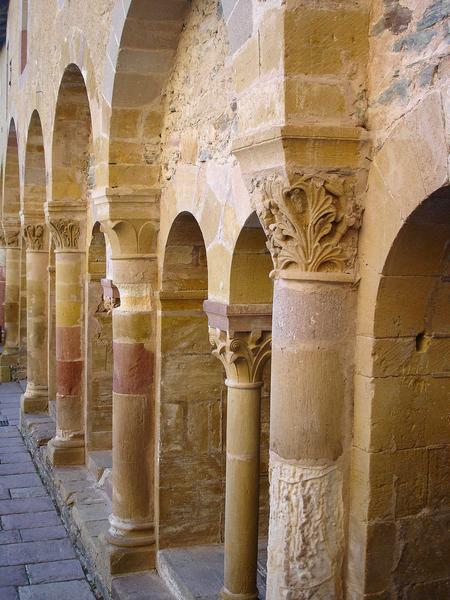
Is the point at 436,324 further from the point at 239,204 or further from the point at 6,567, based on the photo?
the point at 6,567

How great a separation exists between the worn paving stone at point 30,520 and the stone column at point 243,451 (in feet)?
11.6

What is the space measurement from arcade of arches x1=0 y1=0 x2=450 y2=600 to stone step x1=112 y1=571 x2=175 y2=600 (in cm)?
3

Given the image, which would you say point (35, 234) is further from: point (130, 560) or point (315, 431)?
point (315, 431)

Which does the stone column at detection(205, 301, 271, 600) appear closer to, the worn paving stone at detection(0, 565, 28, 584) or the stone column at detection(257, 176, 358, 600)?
the stone column at detection(257, 176, 358, 600)

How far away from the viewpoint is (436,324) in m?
3.09

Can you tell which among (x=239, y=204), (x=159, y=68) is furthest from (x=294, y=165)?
(x=159, y=68)

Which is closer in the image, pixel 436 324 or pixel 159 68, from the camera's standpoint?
pixel 436 324

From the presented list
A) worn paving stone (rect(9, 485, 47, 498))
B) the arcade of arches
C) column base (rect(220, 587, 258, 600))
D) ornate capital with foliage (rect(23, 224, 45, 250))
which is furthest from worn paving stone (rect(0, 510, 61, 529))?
ornate capital with foliage (rect(23, 224, 45, 250))

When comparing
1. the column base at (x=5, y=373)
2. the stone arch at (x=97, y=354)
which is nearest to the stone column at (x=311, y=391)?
the stone arch at (x=97, y=354)

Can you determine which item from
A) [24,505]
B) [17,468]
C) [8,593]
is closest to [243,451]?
[8,593]

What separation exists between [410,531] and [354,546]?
0.25m

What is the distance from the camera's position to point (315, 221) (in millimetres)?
2941

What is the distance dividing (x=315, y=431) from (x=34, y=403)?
28.0 feet

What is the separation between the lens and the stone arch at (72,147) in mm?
7664
